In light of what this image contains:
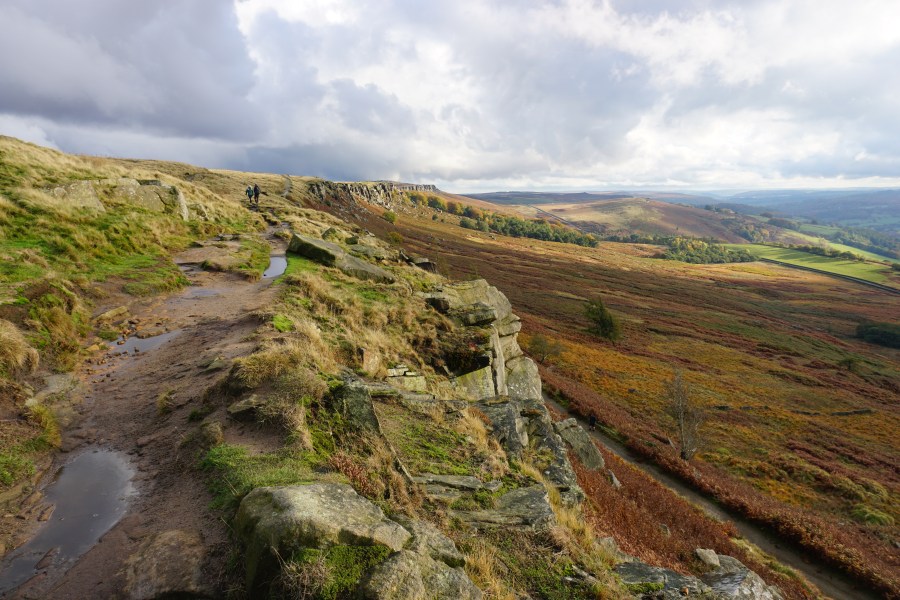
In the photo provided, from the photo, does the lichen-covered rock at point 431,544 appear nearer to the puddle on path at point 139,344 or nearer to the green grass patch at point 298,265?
the puddle on path at point 139,344

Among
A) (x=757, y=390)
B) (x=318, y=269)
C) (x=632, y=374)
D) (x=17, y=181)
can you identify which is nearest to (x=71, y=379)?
(x=318, y=269)

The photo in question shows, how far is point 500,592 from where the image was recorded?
5859mm

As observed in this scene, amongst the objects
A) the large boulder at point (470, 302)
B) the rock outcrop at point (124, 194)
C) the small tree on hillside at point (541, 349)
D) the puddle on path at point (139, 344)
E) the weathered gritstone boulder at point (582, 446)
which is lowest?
the small tree on hillside at point (541, 349)

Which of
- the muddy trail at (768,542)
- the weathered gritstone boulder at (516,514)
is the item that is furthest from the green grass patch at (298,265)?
the muddy trail at (768,542)

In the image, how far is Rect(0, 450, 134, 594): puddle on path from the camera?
5.34 metres

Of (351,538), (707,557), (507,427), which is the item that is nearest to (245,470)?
(351,538)

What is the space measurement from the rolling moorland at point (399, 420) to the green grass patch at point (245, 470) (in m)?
0.03

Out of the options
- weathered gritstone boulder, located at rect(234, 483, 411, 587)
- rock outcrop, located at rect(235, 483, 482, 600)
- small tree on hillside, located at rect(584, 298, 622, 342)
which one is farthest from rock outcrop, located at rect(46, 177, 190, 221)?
small tree on hillside, located at rect(584, 298, 622, 342)

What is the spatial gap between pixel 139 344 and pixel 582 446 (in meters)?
18.6

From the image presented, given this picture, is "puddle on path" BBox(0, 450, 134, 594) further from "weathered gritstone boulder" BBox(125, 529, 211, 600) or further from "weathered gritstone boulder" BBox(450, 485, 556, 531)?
"weathered gritstone boulder" BBox(450, 485, 556, 531)

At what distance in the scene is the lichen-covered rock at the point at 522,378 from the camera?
2614 cm

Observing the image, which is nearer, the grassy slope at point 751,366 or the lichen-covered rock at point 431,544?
the lichen-covered rock at point 431,544

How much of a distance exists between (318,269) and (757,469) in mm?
35508

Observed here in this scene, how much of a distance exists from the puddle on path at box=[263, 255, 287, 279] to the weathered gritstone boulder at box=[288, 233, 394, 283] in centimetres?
107
